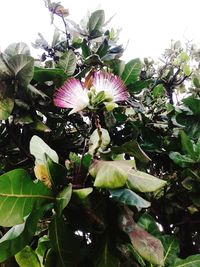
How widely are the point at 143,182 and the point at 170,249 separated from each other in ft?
0.90

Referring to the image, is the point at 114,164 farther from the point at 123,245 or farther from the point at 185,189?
the point at 185,189

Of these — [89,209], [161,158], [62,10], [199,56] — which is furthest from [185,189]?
[199,56]

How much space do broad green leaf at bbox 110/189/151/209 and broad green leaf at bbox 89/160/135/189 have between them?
6 centimetres

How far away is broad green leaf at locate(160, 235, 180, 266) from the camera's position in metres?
0.82

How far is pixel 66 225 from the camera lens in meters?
0.67

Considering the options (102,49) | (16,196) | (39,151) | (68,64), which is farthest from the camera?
(102,49)

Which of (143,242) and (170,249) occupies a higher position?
(143,242)

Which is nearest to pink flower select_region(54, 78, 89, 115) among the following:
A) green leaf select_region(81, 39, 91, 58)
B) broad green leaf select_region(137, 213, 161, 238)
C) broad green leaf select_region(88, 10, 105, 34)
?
broad green leaf select_region(137, 213, 161, 238)

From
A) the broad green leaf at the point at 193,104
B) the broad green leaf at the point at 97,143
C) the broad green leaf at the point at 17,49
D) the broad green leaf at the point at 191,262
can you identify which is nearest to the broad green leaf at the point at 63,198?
the broad green leaf at the point at 97,143

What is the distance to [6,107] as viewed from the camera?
2.76ft

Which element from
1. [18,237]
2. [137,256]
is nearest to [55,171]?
[18,237]

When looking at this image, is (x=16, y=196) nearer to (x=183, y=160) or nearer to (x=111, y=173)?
(x=111, y=173)

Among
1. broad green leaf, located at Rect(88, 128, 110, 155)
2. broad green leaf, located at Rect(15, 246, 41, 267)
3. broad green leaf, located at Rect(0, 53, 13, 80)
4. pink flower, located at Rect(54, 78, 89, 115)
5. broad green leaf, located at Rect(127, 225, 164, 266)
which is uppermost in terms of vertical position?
broad green leaf, located at Rect(0, 53, 13, 80)

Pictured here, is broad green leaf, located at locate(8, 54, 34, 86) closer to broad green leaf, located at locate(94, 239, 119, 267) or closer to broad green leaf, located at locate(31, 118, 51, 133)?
broad green leaf, located at locate(31, 118, 51, 133)
